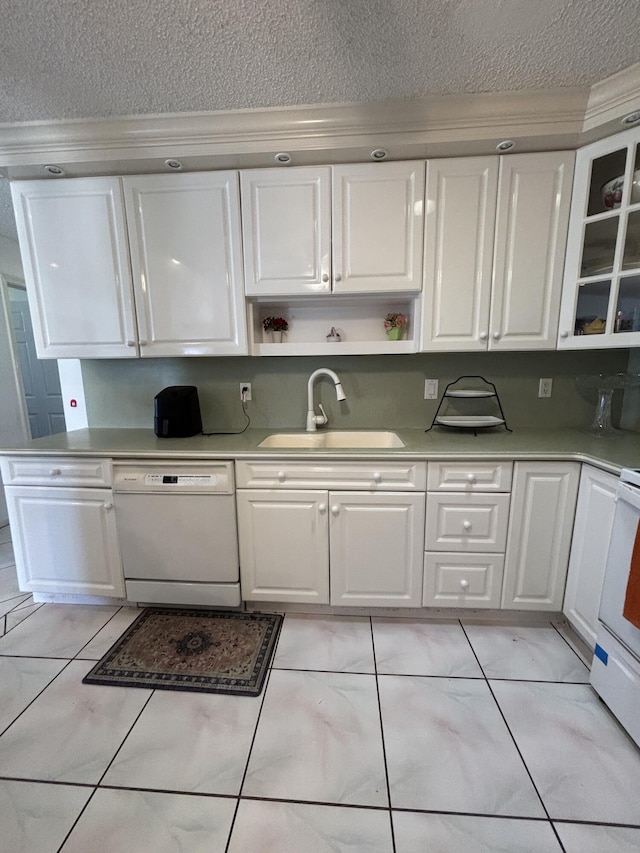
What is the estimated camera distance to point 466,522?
178 cm

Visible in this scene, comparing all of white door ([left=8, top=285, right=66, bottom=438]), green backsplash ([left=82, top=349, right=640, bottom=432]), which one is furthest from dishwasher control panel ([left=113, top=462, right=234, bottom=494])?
white door ([left=8, top=285, right=66, bottom=438])

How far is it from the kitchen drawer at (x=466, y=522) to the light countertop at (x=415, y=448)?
0.73 feet

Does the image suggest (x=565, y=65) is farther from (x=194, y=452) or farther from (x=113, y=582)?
(x=113, y=582)

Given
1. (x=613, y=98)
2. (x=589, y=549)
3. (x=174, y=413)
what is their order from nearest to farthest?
(x=613, y=98), (x=589, y=549), (x=174, y=413)

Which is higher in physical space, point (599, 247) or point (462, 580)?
point (599, 247)

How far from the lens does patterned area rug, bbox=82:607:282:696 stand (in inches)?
61.5

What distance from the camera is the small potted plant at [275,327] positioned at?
2197 mm

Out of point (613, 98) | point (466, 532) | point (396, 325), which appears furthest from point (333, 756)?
point (613, 98)

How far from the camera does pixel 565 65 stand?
1.43 metres

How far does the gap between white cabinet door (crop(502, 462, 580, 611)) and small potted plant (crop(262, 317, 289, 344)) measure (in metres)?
1.47

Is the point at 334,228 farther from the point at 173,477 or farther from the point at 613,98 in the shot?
the point at 173,477

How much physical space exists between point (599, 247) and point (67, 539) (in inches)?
122

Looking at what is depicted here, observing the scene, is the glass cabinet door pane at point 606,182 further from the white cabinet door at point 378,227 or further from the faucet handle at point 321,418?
the faucet handle at point 321,418

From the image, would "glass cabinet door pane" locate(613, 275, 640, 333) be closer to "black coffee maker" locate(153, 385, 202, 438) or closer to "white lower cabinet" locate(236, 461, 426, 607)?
"white lower cabinet" locate(236, 461, 426, 607)
